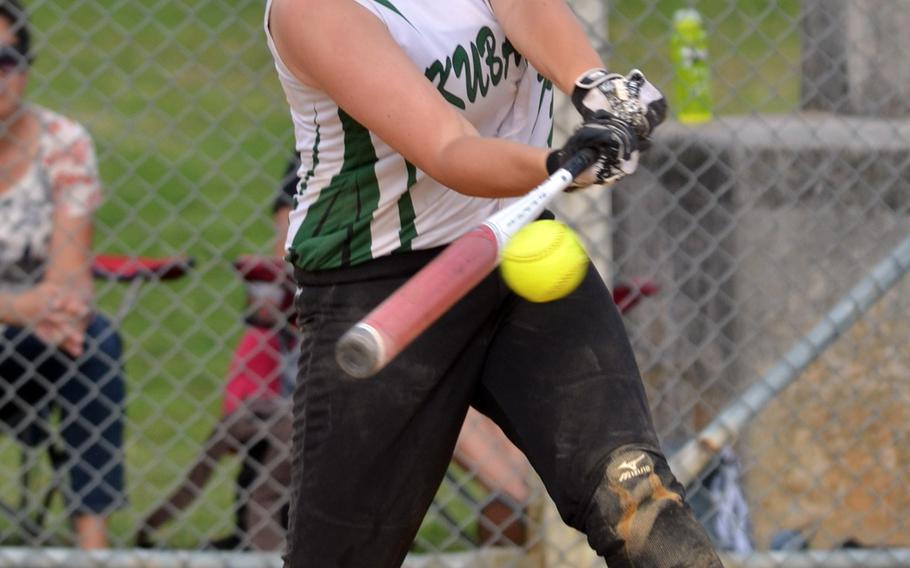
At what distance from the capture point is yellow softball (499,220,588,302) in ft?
7.13

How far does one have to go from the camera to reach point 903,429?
4.45 metres

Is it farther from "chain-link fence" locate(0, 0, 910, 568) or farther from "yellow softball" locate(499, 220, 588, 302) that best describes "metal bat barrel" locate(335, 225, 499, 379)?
"chain-link fence" locate(0, 0, 910, 568)

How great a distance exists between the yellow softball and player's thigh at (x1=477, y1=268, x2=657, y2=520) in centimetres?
41

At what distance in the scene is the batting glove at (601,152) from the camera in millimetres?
2266

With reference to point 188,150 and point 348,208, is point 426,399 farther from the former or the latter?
point 188,150

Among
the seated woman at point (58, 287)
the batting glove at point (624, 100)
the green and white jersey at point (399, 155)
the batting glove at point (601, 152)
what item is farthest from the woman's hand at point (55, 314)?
the batting glove at point (601, 152)

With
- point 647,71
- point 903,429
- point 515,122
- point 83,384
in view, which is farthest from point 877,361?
point 647,71

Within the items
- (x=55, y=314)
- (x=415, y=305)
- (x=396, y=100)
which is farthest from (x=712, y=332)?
(x=415, y=305)

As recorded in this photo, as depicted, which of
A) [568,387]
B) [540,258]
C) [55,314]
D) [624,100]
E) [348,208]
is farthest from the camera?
[55,314]

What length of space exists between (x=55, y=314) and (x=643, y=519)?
2.39 metres

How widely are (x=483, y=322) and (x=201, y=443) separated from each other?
319 cm

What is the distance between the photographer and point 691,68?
516cm

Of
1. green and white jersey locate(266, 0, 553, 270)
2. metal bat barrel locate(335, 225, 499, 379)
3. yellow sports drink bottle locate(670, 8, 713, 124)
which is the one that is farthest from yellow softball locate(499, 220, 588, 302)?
yellow sports drink bottle locate(670, 8, 713, 124)

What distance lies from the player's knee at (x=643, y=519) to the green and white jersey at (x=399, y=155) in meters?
0.54
